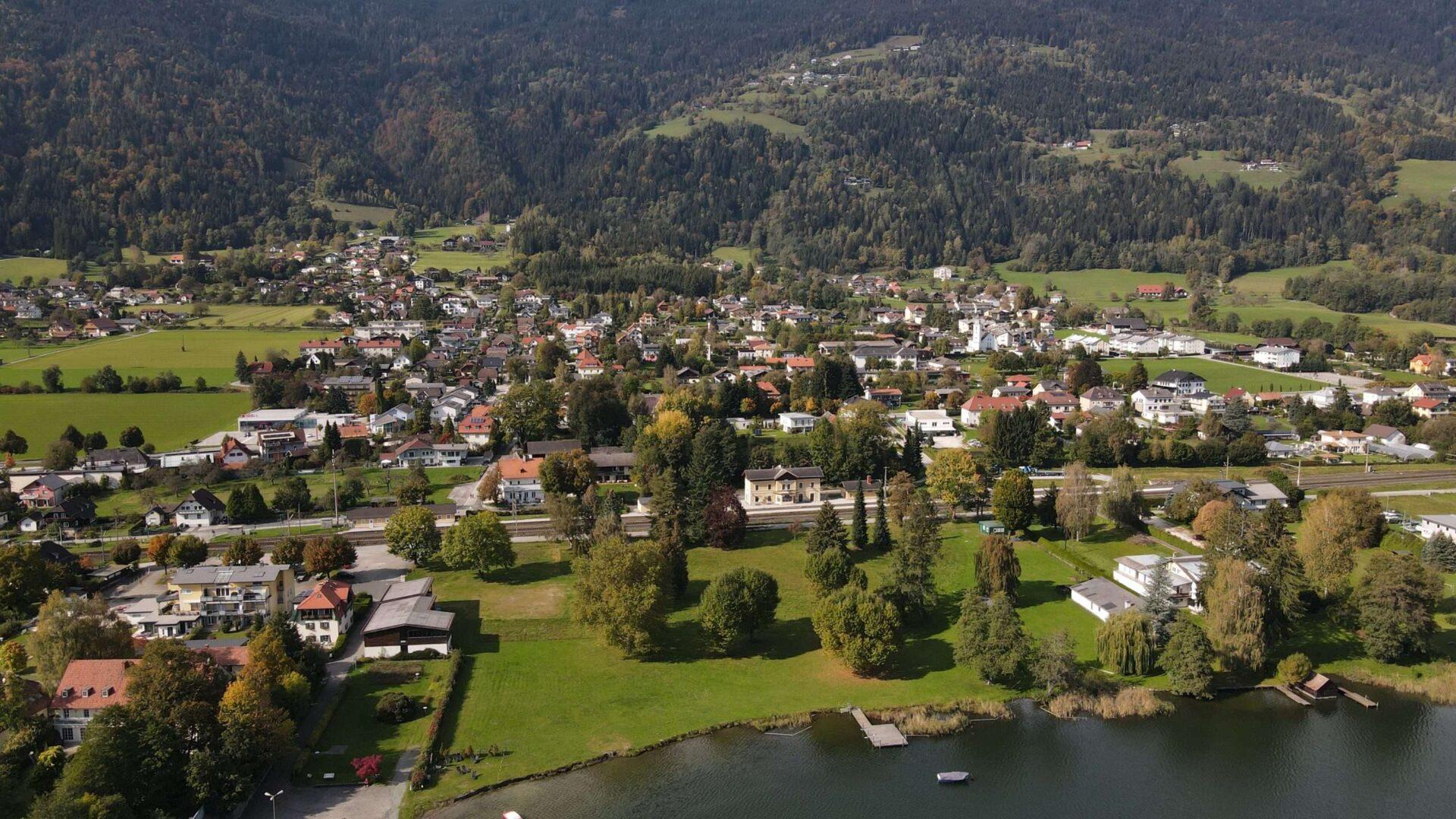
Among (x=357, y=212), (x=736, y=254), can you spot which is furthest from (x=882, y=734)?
(x=357, y=212)

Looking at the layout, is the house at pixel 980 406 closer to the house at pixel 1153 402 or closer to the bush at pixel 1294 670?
the house at pixel 1153 402

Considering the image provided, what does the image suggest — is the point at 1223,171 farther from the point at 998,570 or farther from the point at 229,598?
the point at 229,598

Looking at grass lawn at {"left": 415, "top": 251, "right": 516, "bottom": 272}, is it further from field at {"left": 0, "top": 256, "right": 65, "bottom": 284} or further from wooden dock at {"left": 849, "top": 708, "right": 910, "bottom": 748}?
wooden dock at {"left": 849, "top": 708, "right": 910, "bottom": 748}

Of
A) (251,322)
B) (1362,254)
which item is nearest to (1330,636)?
(251,322)

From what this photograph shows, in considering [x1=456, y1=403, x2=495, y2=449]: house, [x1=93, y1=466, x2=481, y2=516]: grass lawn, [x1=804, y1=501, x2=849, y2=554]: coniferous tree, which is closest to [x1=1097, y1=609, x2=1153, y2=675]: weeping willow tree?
[x1=804, y1=501, x2=849, y2=554]: coniferous tree

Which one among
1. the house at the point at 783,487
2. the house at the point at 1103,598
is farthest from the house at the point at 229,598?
the house at the point at 1103,598
